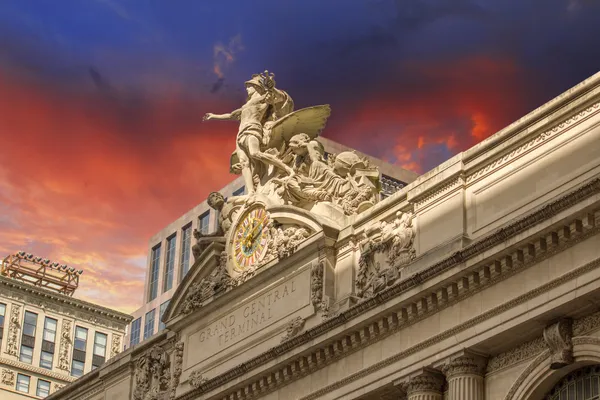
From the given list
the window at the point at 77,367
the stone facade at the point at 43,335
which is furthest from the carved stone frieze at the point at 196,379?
the window at the point at 77,367

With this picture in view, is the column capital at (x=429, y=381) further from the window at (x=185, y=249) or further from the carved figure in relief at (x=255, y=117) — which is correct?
the window at (x=185, y=249)

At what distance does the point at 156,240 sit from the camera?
11150 cm

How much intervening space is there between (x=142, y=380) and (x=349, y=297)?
1357 centimetres

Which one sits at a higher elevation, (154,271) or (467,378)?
(154,271)

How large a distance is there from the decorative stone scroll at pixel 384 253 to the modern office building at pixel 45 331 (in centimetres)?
6170

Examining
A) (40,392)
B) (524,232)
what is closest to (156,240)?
(40,392)

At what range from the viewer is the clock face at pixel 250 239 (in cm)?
5791

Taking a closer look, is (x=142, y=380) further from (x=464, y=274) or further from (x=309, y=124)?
(x=464, y=274)

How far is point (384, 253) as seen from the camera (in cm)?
5228

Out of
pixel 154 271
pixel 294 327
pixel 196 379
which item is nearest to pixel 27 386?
pixel 154 271

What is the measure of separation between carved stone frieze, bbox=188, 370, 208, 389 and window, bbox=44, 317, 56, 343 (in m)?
55.8

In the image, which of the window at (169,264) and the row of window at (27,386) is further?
the row of window at (27,386)

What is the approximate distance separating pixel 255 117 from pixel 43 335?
5620cm

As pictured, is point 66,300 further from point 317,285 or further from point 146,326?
point 317,285
